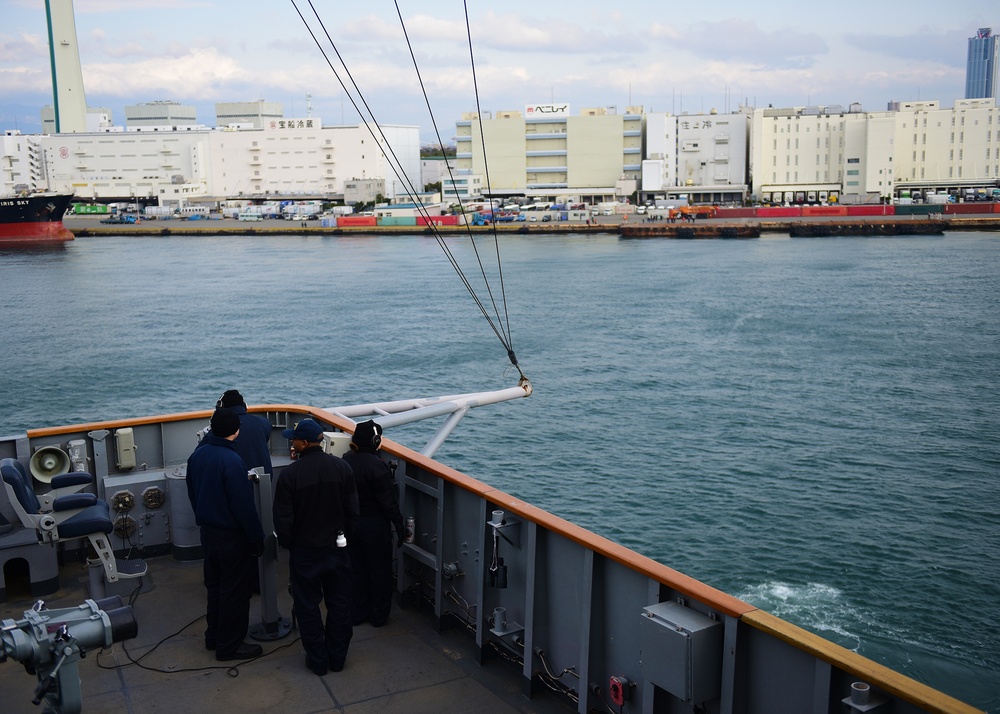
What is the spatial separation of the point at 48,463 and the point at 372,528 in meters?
1.92

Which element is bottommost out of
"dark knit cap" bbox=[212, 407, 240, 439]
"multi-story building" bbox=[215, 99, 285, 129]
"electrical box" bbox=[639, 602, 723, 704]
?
"electrical box" bbox=[639, 602, 723, 704]

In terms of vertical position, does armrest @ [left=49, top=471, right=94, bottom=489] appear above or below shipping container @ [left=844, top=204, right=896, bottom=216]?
below

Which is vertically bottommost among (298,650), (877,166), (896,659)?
(896,659)

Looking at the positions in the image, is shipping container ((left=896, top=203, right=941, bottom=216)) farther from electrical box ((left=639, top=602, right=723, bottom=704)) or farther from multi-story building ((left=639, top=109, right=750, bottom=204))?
electrical box ((left=639, top=602, right=723, bottom=704))

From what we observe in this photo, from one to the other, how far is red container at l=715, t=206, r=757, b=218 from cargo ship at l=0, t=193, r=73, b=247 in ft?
159

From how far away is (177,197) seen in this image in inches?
3506

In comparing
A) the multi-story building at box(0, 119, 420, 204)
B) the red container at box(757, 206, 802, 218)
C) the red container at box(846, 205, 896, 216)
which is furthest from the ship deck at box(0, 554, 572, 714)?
the multi-story building at box(0, 119, 420, 204)

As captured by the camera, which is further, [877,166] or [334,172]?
[334,172]

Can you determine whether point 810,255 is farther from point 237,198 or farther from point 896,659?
point 237,198

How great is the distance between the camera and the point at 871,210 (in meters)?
72.2

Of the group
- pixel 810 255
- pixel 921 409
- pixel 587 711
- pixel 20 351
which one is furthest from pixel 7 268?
pixel 587 711

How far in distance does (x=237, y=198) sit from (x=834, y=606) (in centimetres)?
8865

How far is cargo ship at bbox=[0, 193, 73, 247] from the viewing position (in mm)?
63812

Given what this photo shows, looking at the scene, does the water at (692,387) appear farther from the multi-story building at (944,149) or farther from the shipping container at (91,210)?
the shipping container at (91,210)
